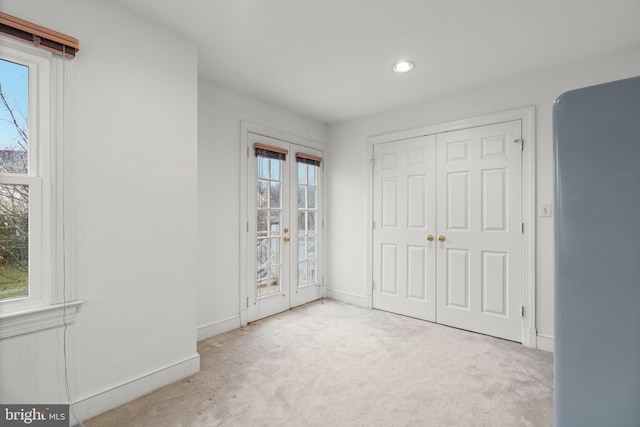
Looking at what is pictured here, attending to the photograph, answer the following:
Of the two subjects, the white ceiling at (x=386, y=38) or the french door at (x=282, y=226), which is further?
the french door at (x=282, y=226)

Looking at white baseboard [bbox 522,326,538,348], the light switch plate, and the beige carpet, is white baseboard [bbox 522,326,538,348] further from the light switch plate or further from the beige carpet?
the light switch plate

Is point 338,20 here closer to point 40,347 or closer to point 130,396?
point 40,347

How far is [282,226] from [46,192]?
2.29 metres

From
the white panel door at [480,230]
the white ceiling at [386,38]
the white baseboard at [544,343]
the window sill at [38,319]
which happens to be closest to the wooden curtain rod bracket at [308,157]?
the white ceiling at [386,38]

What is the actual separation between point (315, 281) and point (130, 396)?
250cm

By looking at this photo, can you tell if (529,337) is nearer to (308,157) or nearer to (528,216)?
(528,216)

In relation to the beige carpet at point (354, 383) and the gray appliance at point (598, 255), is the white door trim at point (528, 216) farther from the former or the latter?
the gray appliance at point (598, 255)

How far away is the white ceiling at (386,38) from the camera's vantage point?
6.23 ft

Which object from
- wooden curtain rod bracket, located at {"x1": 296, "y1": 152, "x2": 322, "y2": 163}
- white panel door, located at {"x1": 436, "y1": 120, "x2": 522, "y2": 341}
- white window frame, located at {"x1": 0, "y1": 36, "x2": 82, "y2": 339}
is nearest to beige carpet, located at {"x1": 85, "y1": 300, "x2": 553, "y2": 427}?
white panel door, located at {"x1": 436, "y1": 120, "x2": 522, "y2": 341}

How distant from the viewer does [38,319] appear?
62.2 inches

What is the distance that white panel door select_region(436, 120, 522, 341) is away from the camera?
288 centimetres

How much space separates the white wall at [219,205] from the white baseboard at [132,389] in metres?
0.63

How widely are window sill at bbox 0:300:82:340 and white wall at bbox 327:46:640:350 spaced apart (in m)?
2.95

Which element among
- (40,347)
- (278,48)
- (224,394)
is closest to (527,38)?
(278,48)
